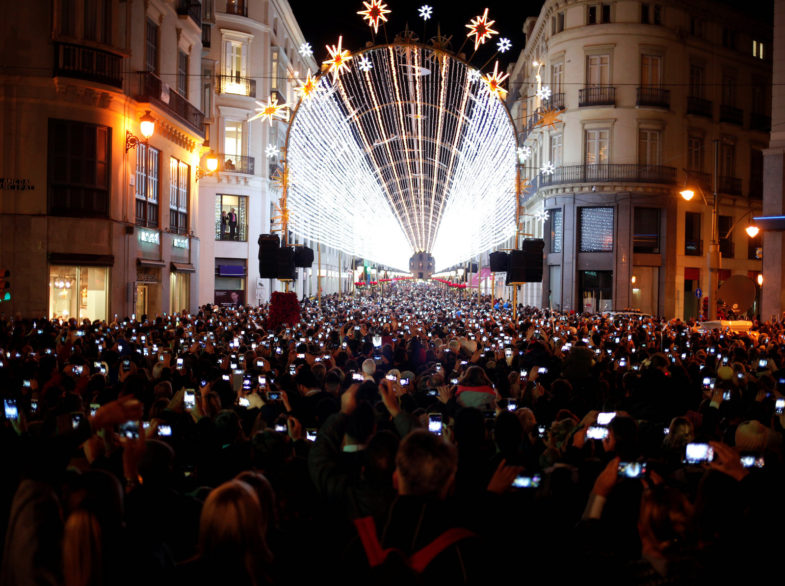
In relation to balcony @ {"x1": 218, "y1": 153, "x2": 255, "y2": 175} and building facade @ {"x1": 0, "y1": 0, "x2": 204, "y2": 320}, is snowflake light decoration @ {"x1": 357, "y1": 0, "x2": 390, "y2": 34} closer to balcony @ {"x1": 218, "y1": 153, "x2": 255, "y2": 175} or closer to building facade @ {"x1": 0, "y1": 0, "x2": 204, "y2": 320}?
building facade @ {"x1": 0, "y1": 0, "x2": 204, "y2": 320}

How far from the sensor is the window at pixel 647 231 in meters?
47.9

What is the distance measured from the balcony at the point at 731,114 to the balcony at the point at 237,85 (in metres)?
30.5

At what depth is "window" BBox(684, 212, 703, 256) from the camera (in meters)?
49.0

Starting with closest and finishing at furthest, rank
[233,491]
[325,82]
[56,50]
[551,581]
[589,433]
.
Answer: [233,491] < [551,581] < [589,433] < [56,50] < [325,82]

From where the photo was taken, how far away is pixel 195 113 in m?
36.6

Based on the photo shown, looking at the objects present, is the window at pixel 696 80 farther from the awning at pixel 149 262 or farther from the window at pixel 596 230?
the awning at pixel 149 262

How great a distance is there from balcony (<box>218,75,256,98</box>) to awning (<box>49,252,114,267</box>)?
2678 cm

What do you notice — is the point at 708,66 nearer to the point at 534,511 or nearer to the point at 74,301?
the point at 74,301

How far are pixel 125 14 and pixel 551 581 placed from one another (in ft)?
92.0

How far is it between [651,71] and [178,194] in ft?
97.9

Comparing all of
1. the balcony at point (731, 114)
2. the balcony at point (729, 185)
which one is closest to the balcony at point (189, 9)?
the balcony at point (731, 114)

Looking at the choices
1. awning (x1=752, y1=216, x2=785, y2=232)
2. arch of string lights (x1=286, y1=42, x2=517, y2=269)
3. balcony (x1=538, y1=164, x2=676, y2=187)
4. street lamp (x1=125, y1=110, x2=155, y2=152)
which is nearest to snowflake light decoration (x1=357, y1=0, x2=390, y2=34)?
arch of string lights (x1=286, y1=42, x2=517, y2=269)

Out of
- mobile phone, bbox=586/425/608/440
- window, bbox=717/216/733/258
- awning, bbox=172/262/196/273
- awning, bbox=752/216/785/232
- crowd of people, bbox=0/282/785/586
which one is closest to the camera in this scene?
crowd of people, bbox=0/282/785/586

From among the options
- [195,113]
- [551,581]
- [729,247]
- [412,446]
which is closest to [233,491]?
[412,446]
